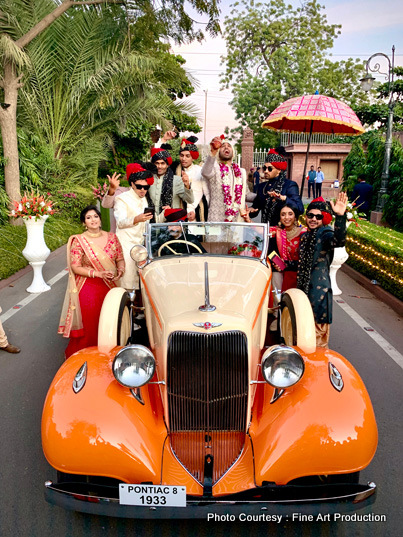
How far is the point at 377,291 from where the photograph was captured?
25.5 feet

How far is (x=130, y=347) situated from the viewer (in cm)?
280

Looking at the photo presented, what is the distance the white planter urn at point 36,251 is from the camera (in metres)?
7.63

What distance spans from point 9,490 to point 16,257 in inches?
278

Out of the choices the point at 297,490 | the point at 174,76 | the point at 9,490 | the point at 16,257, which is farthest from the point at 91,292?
the point at 174,76

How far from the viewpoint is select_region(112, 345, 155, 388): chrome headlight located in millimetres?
2754

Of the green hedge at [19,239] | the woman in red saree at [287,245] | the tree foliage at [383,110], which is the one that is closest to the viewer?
the woman in red saree at [287,245]

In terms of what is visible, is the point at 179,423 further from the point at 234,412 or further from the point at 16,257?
the point at 16,257

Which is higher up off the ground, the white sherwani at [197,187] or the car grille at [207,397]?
the white sherwani at [197,187]

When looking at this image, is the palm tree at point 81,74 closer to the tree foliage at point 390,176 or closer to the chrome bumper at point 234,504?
the tree foliage at point 390,176

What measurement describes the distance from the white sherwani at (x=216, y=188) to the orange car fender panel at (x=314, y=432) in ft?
11.5

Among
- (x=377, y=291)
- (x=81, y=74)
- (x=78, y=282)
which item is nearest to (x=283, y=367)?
(x=78, y=282)

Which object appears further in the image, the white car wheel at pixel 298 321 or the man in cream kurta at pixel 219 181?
the man in cream kurta at pixel 219 181

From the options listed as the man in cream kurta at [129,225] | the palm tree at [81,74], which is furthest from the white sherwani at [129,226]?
the palm tree at [81,74]

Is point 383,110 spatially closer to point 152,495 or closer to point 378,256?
point 378,256
